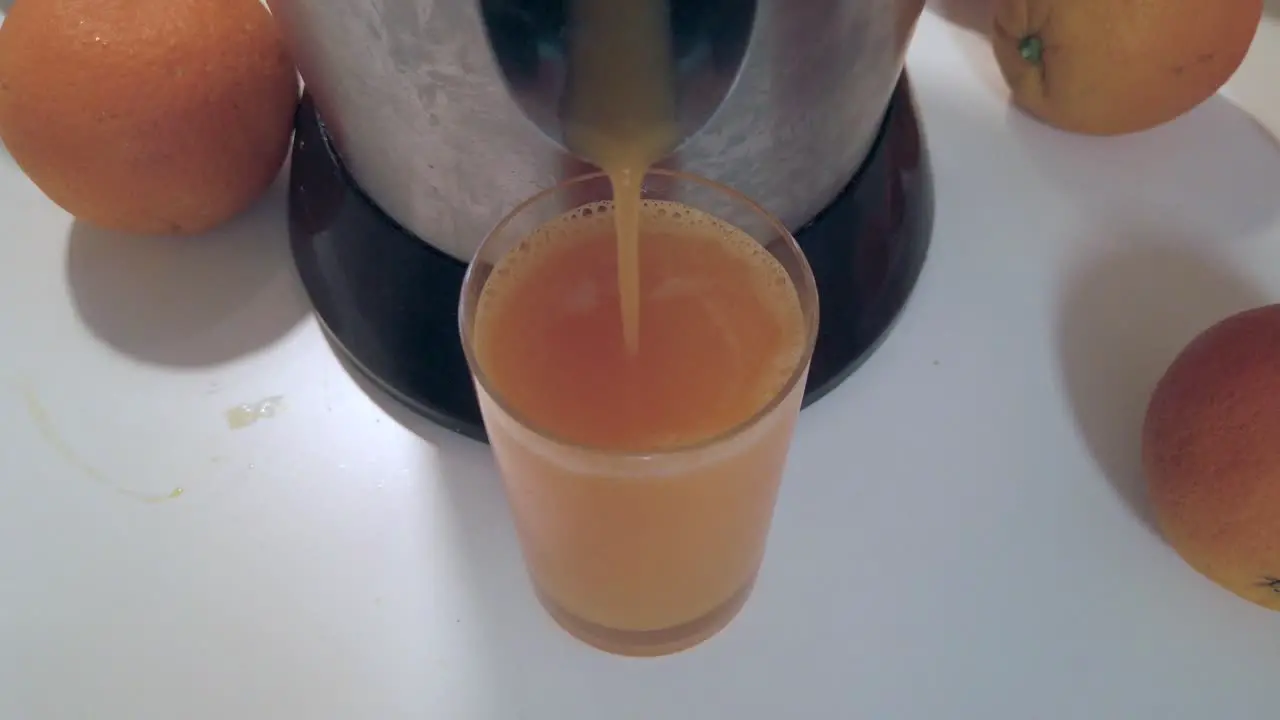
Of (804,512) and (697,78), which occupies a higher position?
(697,78)

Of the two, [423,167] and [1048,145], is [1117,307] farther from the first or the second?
[423,167]

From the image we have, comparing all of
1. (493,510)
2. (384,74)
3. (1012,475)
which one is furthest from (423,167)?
(1012,475)

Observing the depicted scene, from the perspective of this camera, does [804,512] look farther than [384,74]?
Yes

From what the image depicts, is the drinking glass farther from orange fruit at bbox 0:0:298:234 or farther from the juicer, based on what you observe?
orange fruit at bbox 0:0:298:234

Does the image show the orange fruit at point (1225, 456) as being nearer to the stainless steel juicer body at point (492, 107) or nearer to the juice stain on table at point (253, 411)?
the stainless steel juicer body at point (492, 107)

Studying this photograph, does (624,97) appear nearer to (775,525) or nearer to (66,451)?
(775,525)

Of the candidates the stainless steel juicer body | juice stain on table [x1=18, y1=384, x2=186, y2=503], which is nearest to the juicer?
the stainless steel juicer body

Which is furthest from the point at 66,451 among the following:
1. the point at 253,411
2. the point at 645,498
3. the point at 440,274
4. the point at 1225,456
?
the point at 1225,456
